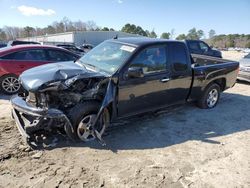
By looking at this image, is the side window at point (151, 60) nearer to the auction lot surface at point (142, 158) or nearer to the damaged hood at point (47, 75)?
the damaged hood at point (47, 75)

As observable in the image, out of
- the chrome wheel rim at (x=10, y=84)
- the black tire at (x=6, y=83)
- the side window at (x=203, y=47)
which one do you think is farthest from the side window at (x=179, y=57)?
the side window at (x=203, y=47)

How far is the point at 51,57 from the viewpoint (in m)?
8.55

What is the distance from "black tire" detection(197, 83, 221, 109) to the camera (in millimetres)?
6969

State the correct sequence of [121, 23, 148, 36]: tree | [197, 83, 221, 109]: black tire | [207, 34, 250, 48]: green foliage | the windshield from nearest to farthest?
the windshield → [197, 83, 221, 109]: black tire → [207, 34, 250, 48]: green foliage → [121, 23, 148, 36]: tree

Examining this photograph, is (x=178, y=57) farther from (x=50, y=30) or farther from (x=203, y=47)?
(x=50, y=30)

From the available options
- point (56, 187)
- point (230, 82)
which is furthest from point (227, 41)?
point (56, 187)

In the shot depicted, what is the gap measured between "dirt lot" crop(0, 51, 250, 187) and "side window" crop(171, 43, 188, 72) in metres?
1.28

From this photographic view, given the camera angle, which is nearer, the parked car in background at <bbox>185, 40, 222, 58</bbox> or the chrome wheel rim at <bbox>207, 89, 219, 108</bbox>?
the chrome wheel rim at <bbox>207, 89, 219, 108</bbox>

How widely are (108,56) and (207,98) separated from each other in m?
3.24

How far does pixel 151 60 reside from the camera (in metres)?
5.39

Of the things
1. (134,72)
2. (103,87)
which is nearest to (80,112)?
(103,87)

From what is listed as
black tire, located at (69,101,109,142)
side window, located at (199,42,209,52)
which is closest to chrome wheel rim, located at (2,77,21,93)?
black tire, located at (69,101,109,142)

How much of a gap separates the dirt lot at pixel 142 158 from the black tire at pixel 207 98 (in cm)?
98

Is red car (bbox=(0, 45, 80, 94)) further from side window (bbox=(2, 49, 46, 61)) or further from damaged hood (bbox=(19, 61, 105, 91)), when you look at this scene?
damaged hood (bbox=(19, 61, 105, 91))
